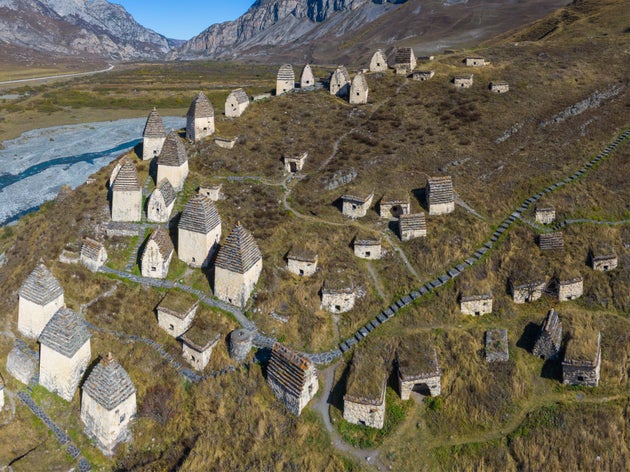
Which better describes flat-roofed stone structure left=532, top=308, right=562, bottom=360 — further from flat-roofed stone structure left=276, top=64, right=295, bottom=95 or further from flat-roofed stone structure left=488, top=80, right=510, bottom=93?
flat-roofed stone structure left=276, top=64, right=295, bottom=95

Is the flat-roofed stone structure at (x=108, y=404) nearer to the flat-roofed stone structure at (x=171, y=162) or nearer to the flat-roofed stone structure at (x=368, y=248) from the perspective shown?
the flat-roofed stone structure at (x=368, y=248)

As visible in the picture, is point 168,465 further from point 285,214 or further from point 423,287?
point 285,214

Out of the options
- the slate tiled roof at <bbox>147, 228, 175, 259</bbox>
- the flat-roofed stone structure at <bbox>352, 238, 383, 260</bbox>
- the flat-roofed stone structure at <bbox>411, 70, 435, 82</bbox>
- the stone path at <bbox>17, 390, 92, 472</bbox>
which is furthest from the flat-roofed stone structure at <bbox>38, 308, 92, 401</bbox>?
the flat-roofed stone structure at <bbox>411, 70, 435, 82</bbox>

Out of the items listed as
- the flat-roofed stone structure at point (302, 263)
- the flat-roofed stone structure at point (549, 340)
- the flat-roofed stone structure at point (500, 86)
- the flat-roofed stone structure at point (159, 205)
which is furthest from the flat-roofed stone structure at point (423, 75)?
the flat-roofed stone structure at point (549, 340)

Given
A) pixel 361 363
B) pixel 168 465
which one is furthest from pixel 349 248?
pixel 168 465

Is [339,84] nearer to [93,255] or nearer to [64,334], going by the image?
[93,255]

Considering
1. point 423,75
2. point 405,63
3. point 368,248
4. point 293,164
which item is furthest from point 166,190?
point 405,63
